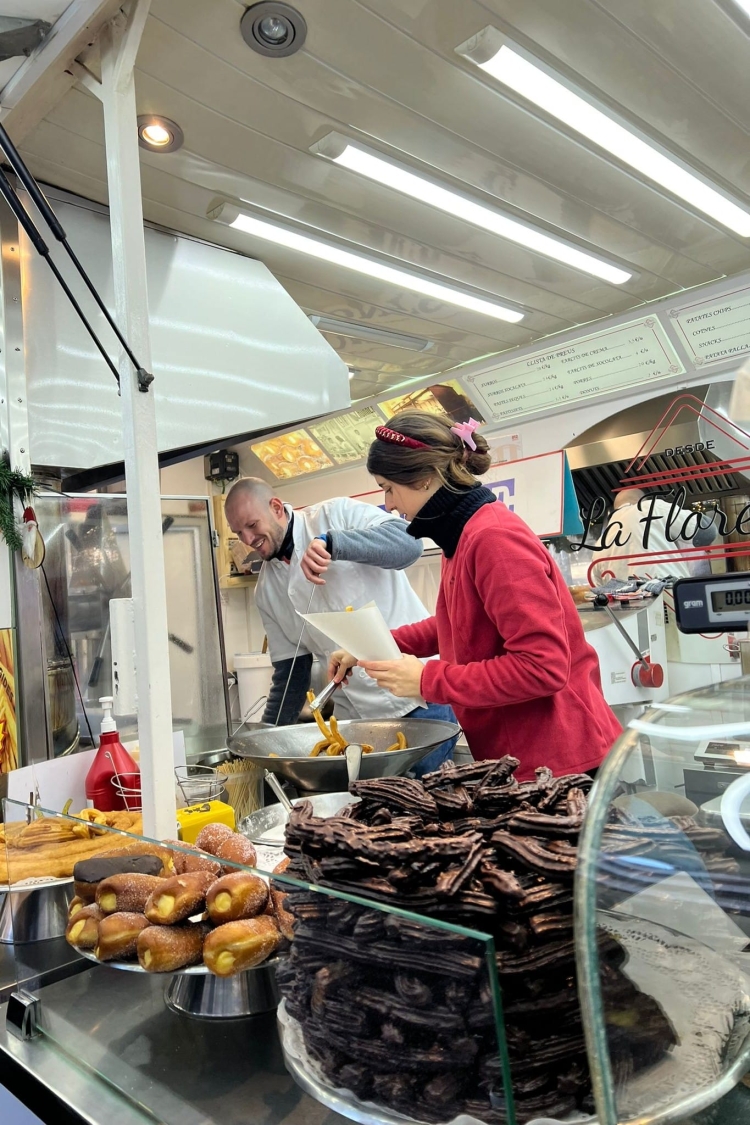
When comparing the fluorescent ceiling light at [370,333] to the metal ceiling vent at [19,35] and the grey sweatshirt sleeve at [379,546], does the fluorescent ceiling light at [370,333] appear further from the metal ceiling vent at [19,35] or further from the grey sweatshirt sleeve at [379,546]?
the metal ceiling vent at [19,35]

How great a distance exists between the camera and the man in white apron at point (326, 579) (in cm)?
244

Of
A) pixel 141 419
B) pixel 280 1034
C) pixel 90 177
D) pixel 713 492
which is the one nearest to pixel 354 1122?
pixel 280 1034

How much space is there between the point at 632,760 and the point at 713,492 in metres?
2.65

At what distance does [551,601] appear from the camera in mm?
1445

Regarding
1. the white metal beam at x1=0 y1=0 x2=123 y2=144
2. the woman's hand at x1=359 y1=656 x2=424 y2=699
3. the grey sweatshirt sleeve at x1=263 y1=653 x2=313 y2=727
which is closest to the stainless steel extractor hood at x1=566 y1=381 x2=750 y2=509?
the grey sweatshirt sleeve at x1=263 y1=653 x2=313 y2=727

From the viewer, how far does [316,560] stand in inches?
90.0

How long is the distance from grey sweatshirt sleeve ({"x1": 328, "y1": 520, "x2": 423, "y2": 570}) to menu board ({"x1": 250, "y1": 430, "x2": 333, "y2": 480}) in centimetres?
287

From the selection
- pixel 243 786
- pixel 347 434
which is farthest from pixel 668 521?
pixel 347 434

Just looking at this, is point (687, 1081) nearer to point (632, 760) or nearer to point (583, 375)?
point (632, 760)

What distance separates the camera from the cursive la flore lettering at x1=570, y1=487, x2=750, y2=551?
2.71 m

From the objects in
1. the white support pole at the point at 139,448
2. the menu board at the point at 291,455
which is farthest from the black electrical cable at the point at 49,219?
the menu board at the point at 291,455

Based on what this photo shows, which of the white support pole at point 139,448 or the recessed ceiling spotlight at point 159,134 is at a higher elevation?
the recessed ceiling spotlight at point 159,134

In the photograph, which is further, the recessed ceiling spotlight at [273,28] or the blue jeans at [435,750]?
the blue jeans at [435,750]

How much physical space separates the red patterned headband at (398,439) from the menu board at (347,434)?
10.3ft
